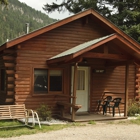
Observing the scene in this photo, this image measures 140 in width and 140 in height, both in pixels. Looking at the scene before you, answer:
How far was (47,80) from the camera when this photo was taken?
11.1 m

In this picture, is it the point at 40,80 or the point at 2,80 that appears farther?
the point at 2,80

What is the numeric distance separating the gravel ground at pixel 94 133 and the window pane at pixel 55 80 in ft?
8.68

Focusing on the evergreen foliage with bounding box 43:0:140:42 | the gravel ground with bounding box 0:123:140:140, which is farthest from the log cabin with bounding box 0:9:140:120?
the evergreen foliage with bounding box 43:0:140:42

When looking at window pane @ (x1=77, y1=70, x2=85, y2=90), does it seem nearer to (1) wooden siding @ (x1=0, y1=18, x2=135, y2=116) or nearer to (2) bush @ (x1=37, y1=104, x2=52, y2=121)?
(1) wooden siding @ (x1=0, y1=18, x2=135, y2=116)

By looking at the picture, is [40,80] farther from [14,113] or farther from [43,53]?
[14,113]

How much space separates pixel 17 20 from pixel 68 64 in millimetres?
94345

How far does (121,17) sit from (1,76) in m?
12.2

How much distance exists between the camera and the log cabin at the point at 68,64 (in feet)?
33.1

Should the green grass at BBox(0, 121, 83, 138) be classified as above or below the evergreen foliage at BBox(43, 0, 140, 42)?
below

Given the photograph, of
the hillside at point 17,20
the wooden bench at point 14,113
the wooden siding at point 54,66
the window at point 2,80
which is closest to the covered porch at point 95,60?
the wooden siding at point 54,66

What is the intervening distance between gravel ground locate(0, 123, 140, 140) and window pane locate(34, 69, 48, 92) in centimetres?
279

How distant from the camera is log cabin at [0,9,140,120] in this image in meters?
10.1

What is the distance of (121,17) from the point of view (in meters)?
20.8

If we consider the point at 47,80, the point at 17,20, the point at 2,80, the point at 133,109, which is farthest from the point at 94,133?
the point at 17,20
